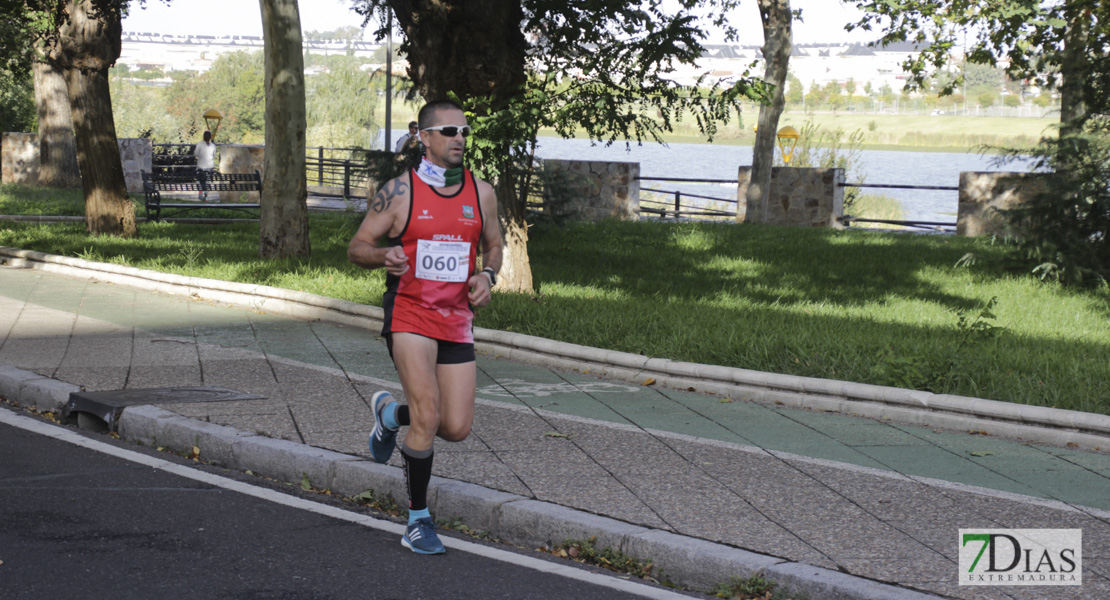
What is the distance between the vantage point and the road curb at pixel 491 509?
180 inches

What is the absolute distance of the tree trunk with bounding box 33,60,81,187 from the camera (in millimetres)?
30406

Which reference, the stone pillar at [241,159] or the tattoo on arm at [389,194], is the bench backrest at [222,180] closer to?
the stone pillar at [241,159]

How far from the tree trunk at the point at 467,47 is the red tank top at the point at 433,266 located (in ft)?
22.2

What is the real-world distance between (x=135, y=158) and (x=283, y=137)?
1822 cm

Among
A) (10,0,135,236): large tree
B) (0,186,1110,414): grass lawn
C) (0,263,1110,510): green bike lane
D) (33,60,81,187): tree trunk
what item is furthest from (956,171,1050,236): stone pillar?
(33,60,81,187): tree trunk

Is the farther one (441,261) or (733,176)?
(733,176)

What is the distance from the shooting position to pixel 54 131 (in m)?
30.5

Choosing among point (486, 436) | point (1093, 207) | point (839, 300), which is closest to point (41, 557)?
point (486, 436)

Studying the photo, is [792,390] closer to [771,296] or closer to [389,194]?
[389,194]

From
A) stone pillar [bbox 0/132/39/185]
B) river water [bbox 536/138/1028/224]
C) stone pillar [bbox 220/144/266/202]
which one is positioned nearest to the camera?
stone pillar [bbox 220/144/266/202]

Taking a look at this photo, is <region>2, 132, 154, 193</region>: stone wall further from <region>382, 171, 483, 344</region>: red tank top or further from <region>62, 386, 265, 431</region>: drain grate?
<region>382, 171, 483, 344</region>: red tank top

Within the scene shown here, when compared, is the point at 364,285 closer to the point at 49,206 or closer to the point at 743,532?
the point at 743,532

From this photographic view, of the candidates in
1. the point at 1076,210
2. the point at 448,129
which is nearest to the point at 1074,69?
the point at 1076,210

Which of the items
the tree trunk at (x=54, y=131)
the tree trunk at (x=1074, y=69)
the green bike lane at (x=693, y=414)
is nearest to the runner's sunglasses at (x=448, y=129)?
the green bike lane at (x=693, y=414)
